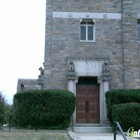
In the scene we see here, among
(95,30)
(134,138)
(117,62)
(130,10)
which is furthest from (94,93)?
(134,138)

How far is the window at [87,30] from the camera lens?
19906 millimetres

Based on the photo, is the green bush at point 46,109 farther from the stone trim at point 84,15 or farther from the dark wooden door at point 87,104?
the stone trim at point 84,15

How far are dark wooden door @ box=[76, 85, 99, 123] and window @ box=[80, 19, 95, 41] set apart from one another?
120 inches

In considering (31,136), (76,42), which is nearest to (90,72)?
(76,42)

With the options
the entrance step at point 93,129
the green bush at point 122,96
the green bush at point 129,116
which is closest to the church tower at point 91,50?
the green bush at point 122,96

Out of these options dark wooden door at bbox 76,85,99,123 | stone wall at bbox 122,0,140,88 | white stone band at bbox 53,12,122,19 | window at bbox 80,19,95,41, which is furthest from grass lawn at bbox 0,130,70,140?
white stone band at bbox 53,12,122,19

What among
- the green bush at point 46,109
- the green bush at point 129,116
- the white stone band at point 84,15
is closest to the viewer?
the green bush at point 129,116

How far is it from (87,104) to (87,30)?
471 centimetres

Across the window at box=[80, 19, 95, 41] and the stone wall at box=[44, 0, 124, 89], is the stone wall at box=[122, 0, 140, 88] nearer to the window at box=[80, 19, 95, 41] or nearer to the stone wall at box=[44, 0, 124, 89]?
the stone wall at box=[44, 0, 124, 89]

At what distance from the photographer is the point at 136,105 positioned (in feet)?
51.5

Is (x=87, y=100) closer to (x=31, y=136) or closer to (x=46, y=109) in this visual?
(x=46, y=109)

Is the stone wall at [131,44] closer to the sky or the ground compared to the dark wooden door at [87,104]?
closer to the sky

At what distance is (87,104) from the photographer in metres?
19.2

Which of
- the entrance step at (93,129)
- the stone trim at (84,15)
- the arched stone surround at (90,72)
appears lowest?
the entrance step at (93,129)
